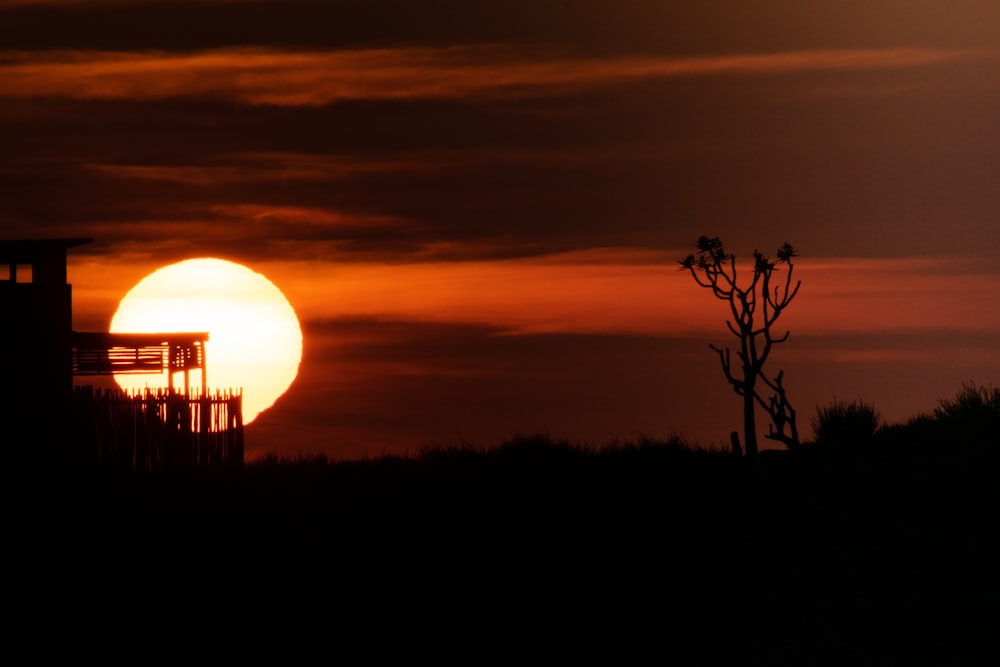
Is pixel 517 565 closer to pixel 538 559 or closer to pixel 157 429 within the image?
pixel 538 559

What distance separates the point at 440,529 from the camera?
21.9m

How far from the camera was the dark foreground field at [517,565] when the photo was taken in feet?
60.7

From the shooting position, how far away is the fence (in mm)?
27484

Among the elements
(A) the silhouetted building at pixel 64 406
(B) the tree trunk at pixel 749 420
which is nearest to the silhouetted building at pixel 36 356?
(A) the silhouetted building at pixel 64 406

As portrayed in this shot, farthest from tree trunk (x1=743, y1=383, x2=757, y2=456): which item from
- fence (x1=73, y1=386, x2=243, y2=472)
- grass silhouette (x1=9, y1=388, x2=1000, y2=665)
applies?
fence (x1=73, y1=386, x2=243, y2=472)

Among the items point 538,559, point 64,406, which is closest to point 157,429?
point 64,406

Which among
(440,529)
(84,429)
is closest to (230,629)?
(440,529)

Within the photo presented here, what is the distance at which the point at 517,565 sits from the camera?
20.7 meters

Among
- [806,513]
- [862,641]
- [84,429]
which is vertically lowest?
[862,641]

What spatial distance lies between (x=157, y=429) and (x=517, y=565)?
10807 millimetres

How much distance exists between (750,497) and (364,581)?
340 inches

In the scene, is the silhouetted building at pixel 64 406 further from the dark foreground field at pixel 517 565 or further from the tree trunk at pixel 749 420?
the tree trunk at pixel 749 420

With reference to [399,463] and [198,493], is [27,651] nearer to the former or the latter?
[198,493]

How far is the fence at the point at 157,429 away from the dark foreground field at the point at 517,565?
97cm
